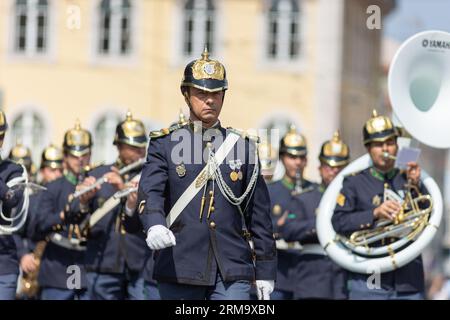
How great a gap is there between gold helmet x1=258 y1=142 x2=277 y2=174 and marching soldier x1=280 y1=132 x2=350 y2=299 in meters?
0.45

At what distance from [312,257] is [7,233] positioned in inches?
142

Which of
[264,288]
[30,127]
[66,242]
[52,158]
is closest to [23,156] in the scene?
[52,158]

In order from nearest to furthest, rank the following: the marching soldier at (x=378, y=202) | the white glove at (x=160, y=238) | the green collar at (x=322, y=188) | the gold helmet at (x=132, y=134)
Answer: the white glove at (x=160, y=238)
the marching soldier at (x=378, y=202)
the gold helmet at (x=132, y=134)
the green collar at (x=322, y=188)

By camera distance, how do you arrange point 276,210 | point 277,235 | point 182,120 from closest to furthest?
point 182,120, point 277,235, point 276,210

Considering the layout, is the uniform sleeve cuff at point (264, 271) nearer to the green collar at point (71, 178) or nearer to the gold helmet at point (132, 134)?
the gold helmet at point (132, 134)

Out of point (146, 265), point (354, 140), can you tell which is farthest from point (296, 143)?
point (354, 140)

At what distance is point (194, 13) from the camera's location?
41.8 metres

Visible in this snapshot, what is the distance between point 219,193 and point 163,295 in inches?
29.6

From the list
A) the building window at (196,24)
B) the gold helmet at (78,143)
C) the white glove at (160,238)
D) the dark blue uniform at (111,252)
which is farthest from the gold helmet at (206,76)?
the building window at (196,24)

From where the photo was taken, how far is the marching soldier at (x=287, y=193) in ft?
46.6

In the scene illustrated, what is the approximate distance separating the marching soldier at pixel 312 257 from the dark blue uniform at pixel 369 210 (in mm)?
1613

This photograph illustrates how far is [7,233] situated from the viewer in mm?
11656

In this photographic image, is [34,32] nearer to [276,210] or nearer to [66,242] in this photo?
[66,242]

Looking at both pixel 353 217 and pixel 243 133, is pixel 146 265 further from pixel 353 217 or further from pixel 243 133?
pixel 243 133
